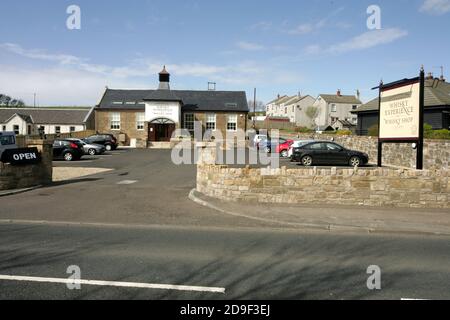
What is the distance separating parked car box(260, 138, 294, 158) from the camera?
30.0 metres

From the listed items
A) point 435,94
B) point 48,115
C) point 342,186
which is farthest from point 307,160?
point 48,115

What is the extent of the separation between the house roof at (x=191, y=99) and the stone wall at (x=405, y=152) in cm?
2312

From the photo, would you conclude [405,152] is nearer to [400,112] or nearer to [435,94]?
[400,112]

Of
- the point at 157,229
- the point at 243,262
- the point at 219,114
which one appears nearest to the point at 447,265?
the point at 243,262

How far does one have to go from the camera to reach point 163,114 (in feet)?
159

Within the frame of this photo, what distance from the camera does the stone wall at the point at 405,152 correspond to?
61.8 ft

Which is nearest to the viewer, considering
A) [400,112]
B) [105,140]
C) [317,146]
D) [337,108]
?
[400,112]

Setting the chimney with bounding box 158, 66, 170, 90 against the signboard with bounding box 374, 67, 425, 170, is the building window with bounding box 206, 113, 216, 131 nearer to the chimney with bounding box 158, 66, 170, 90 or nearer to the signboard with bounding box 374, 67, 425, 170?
the chimney with bounding box 158, 66, 170, 90

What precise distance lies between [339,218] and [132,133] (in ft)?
146

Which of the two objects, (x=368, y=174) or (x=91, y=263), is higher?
(x=368, y=174)

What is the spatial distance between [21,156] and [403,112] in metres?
14.7

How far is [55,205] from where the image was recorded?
11.3 meters
